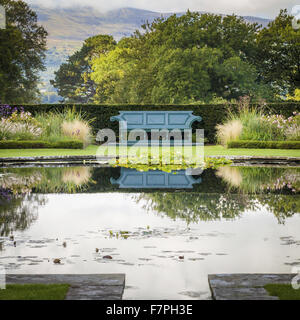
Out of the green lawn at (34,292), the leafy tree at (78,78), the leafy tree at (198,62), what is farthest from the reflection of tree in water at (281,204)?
the leafy tree at (78,78)

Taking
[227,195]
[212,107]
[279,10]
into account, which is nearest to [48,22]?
[279,10]

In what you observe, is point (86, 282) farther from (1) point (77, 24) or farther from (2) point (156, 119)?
(1) point (77, 24)

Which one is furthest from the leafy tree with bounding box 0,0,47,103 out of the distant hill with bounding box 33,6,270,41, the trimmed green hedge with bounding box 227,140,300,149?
the distant hill with bounding box 33,6,270,41

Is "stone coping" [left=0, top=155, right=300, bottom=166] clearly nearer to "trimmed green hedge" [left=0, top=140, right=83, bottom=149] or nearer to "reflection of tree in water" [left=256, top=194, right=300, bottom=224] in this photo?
"trimmed green hedge" [left=0, top=140, right=83, bottom=149]

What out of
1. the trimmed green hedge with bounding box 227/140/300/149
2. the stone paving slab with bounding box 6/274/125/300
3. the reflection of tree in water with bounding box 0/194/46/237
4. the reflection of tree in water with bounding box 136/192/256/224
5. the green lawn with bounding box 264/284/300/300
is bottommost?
the reflection of tree in water with bounding box 0/194/46/237

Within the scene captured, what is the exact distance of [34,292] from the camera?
9.49 feet

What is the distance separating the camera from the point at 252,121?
16000mm

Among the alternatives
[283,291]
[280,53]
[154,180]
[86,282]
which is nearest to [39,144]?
[154,180]

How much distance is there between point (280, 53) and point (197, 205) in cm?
2337

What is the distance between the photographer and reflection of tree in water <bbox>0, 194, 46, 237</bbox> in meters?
4.93

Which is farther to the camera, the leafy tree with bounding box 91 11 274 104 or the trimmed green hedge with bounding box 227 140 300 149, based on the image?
the leafy tree with bounding box 91 11 274 104

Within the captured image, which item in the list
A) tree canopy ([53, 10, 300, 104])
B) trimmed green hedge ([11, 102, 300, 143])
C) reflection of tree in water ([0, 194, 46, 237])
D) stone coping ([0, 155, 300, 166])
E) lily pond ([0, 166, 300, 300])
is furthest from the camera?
tree canopy ([53, 10, 300, 104])

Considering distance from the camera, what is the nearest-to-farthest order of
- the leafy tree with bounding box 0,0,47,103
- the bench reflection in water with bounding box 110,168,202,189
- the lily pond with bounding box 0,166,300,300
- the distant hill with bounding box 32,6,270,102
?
the lily pond with bounding box 0,166,300,300
the bench reflection in water with bounding box 110,168,202,189
the leafy tree with bounding box 0,0,47,103
the distant hill with bounding box 32,6,270,102

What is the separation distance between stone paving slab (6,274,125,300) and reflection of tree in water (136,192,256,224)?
206 centimetres
